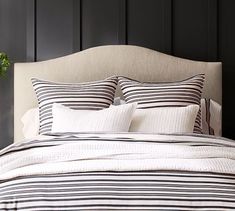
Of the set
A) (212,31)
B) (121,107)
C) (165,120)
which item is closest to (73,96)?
(121,107)

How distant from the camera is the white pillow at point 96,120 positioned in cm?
268

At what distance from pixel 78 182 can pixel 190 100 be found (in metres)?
1.60

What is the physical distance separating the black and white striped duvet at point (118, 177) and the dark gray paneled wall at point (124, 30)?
66.4 inches

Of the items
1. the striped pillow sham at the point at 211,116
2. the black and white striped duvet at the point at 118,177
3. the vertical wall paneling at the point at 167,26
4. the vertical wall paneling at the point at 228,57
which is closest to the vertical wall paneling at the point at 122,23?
the vertical wall paneling at the point at 167,26

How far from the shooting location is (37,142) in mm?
2207

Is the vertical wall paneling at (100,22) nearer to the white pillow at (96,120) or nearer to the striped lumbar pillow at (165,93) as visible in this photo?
the striped lumbar pillow at (165,93)

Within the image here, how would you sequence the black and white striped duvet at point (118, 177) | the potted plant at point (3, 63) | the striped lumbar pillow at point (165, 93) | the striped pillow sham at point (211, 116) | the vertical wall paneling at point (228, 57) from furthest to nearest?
the vertical wall paneling at point (228, 57) → the potted plant at point (3, 63) → the striped pillow sham at point (211, 116) → the striped lumbar pillow at point (165, 93) → the black and white striped duvet at point (118, 177)

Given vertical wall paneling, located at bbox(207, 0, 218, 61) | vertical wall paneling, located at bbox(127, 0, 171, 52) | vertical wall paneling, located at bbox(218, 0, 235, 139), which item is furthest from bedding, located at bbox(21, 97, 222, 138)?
vertical wall paneling, located at bbox(127, 0, 171, 52)

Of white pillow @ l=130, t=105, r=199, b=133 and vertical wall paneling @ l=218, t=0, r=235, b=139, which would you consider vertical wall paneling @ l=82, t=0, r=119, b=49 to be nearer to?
vertical wall paneling @ l=218, t=0, r=235, b=139

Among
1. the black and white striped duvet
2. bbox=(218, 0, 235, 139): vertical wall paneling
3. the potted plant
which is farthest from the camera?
bbox=(218, 0, 235, 139): vertical wall paneling

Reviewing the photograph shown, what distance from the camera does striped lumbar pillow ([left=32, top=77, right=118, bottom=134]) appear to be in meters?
3.08

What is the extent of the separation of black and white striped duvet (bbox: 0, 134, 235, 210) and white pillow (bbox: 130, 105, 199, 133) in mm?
560

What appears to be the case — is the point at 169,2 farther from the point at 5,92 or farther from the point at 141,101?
the point at 5,92

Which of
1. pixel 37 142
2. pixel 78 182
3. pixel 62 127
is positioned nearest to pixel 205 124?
pixel 62 127
